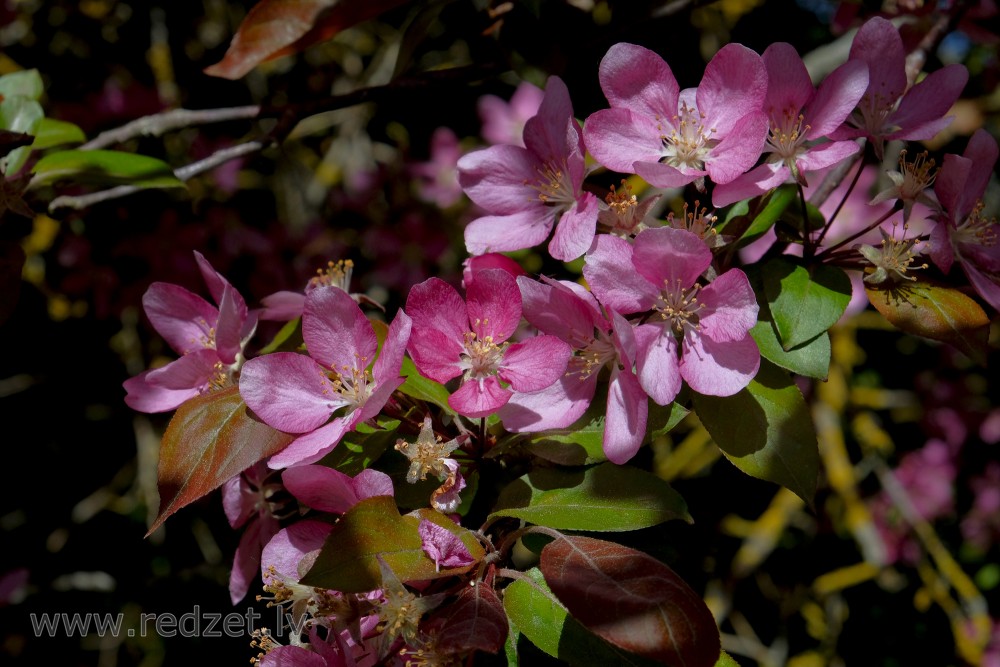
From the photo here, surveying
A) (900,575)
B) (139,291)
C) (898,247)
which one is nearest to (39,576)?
(139,291)

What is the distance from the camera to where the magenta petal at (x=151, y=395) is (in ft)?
3.01

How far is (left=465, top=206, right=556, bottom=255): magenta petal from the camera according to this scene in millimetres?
914

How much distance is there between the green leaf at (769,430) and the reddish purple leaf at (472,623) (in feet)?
0.90

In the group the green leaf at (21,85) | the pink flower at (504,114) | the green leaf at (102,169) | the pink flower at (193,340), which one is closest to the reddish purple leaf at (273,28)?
the green leaf at (102,169)

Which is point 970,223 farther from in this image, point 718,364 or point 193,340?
point 193,340

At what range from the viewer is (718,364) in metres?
0.77

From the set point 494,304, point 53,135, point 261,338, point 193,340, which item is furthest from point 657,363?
point 261,338

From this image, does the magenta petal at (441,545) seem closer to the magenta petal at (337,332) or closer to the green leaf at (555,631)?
the green leaf at (555,631)

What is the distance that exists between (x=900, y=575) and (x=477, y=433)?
2.03 m

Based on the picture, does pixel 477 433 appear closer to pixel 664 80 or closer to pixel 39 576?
pixel 664 80

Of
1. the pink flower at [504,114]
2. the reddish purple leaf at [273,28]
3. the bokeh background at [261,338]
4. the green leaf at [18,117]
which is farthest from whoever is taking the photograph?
the pink flower at [504,114]

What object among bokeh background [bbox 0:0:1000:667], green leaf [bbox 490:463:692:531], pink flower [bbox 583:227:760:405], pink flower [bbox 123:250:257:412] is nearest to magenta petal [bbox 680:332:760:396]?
pink flower [bbox 583:227:760:405]

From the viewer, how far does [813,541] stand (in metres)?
2.38

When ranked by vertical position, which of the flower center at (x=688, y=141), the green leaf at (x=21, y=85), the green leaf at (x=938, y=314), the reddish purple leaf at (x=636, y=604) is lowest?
the reddish purple leaf at (x=636, y=604)
